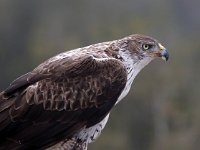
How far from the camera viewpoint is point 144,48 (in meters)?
9.68

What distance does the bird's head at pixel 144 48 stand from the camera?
31.4 feet

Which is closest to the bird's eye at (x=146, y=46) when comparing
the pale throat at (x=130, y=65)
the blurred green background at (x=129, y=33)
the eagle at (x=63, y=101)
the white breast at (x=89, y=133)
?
the pale throat at (x=130, y=65)

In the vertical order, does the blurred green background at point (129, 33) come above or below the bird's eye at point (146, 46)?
below

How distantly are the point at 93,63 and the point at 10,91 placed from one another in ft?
3.56


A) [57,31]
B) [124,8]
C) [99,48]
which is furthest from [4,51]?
[99,48]

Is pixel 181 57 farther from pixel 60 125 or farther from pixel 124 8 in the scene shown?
pixel 60 125

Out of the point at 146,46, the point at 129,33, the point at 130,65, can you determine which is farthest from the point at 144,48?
the point at 129,33

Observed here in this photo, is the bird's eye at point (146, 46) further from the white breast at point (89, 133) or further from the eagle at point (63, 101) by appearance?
the white breast at point (89, 133)

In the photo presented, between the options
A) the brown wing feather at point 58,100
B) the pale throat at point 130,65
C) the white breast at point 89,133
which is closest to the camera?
the brown wing feather at point 58,100

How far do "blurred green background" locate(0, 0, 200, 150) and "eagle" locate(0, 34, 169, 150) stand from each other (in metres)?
19.5

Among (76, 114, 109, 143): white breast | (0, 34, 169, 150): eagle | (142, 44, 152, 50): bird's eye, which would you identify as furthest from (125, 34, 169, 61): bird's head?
(76, 114, 109, 143): white breast

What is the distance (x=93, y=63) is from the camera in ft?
30.1

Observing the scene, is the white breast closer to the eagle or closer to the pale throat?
the eagle

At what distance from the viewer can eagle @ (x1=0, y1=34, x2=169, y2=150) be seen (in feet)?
29.1
